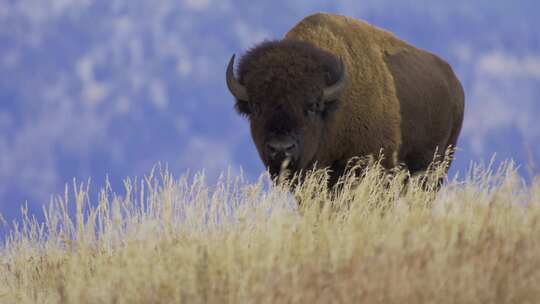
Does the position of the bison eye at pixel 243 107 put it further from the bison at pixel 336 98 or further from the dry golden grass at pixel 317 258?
the dry golden grass at pixel 317 258

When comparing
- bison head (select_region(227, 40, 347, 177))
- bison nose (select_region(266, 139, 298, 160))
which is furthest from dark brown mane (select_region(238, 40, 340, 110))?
bison nose (select_region(266, 139, 298, 160))

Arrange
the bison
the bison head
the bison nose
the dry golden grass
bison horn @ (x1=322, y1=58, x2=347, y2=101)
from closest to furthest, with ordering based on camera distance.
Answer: the dry golden grass, the bison nose, the bison head, the bison, bison horn @ (x1=322, y1=58, x2=347, y2=101)

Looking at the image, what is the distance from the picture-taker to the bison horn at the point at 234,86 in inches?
398

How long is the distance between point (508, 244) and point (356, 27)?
6.20 meters

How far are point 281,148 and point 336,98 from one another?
1433 millimetres

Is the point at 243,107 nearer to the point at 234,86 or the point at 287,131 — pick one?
the point at 234,86

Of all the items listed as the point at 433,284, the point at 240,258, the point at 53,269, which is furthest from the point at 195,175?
the point at 433,284

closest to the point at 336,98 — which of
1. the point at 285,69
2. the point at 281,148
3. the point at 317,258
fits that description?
the point at 285,69

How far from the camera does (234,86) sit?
10164mm

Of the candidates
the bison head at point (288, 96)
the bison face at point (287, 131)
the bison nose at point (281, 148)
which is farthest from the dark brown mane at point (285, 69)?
the bison nose at point (281, 148)

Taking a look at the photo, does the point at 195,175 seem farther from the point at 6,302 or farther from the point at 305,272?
the point at 305,272

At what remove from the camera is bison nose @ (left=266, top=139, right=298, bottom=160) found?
9.03m

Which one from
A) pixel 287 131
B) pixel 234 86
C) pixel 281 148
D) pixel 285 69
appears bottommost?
pixel 281 148

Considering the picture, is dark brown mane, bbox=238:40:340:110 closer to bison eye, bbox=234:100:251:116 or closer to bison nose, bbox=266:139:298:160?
bison eye, bbox=234:100:251:116
